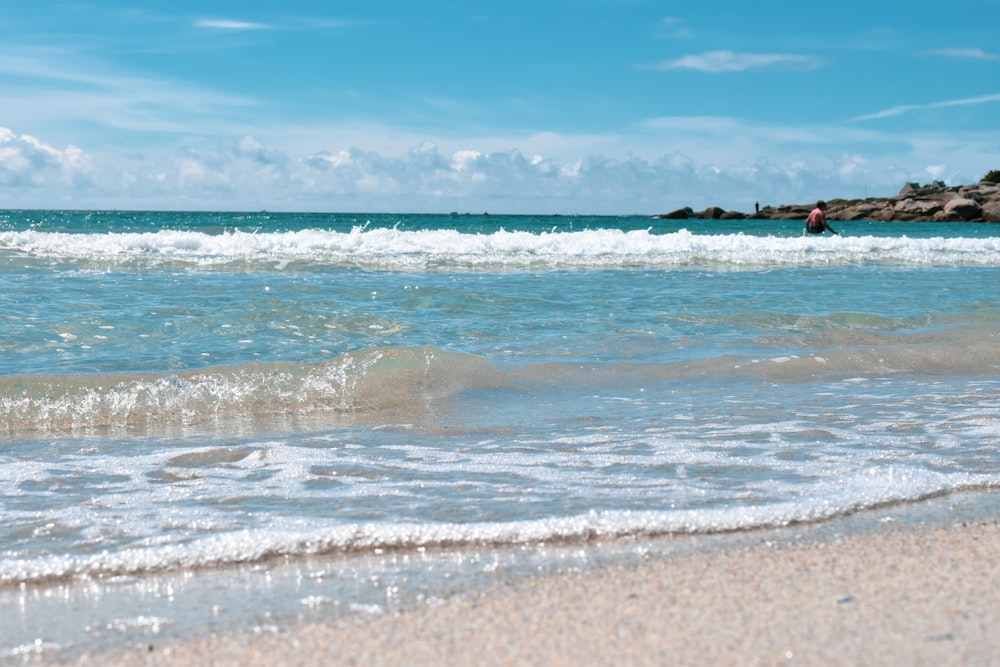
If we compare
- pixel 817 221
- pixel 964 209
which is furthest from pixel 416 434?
pixel 964 209

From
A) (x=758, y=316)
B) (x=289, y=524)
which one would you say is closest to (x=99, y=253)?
(x=758, y=316)

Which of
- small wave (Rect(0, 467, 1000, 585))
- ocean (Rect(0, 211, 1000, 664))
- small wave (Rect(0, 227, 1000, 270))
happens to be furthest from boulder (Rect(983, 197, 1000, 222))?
small wave (Rect(0, 467, 1000, 585))

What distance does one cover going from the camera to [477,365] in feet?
22.5

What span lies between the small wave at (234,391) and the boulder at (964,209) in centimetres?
5885

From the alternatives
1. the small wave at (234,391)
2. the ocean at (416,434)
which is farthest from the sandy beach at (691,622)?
the small wave at (234,391)

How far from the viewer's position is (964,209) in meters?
57.8

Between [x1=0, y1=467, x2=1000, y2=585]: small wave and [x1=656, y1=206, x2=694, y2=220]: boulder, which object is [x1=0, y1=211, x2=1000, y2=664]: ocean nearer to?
[x1=0, y1=467, x2=1000, y2=585]: small wave

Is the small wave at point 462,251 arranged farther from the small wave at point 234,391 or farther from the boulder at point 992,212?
the boulder at point 992,212

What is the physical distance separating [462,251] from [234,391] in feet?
48.5

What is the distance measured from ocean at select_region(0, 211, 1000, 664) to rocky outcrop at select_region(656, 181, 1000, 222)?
51913 millimetres

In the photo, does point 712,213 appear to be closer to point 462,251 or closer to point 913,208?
point 913,208

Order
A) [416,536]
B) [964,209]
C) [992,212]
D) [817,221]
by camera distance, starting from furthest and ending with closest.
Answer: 1. [964,209]
2. [992,212]
3. [817,221]
4. [416,536]

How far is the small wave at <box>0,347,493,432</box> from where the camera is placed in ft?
18.5

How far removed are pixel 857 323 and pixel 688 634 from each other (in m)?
7.96
